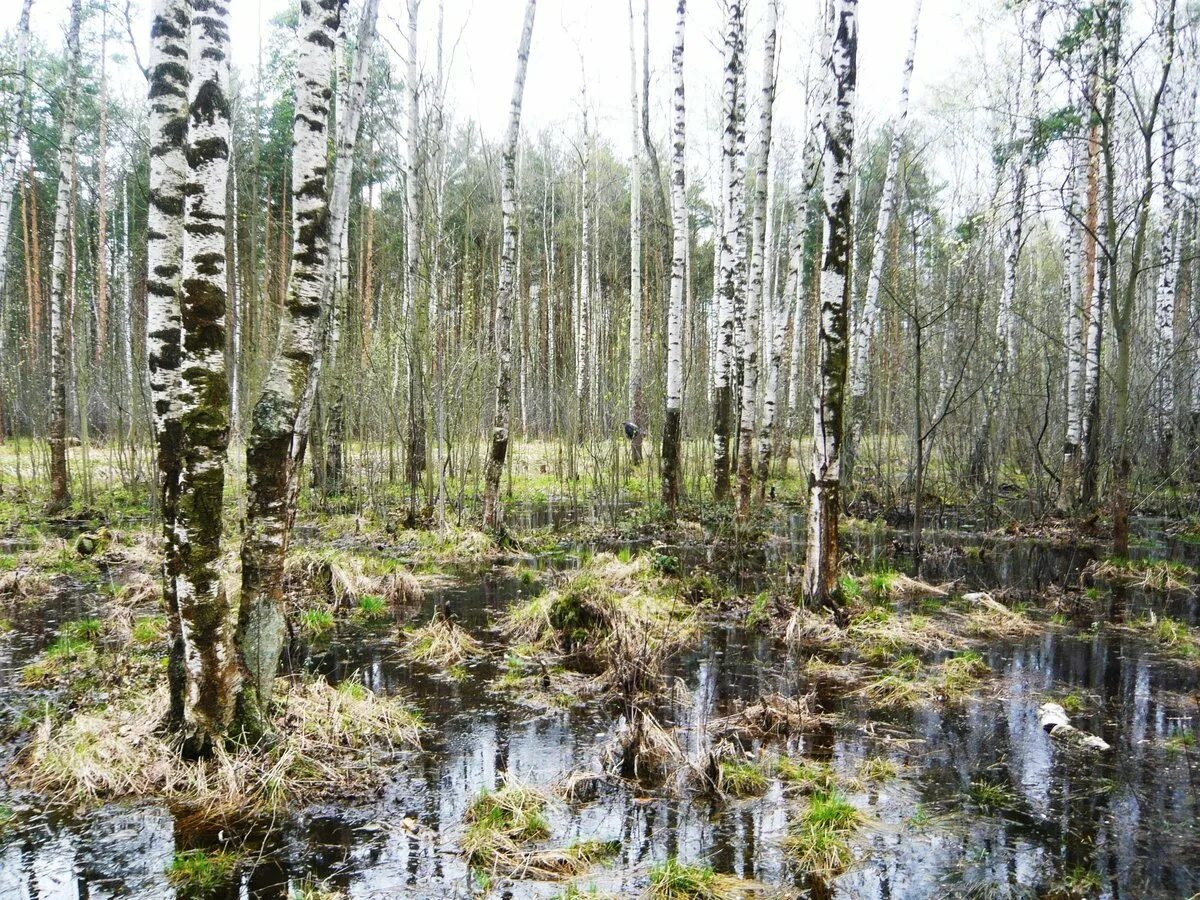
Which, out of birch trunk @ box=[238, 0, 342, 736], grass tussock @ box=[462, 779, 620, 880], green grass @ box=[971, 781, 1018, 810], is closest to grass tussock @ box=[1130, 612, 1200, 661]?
green grass @ box=[971, 781, 1018, 810]

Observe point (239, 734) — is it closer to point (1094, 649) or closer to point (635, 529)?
point (1094, 649)

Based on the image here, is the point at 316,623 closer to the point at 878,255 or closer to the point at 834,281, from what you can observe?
the point at 834,281

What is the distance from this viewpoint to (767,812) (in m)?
4.40

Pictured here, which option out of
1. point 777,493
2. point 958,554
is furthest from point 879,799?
point 777,493

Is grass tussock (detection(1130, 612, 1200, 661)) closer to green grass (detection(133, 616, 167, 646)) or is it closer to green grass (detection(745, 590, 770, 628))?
green grass (detection(745, 590, 770, 628))

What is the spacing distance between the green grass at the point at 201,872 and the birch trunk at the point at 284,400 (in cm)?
86

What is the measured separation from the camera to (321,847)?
402 centimetres

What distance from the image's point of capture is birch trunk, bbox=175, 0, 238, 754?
435cm

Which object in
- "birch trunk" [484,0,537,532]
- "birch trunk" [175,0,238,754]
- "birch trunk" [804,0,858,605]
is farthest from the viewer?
"birch trunk" [484,0,537,532]

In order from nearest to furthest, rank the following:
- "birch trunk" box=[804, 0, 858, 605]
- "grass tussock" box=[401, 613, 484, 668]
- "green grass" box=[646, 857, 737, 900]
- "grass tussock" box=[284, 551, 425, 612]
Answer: "green grass" box=[646, 857, 737, 900] < "grass tussock" box=[401, 613, 484, 668] < "birch trunk" box=[804, 0, 858, 605] < "grass tussock" box=[284, 551, 425, 612]

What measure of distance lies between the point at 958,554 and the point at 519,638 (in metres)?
7.98

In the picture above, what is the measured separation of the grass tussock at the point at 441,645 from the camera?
A: 24.0 feet

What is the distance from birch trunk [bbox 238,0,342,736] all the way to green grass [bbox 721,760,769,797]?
2.89m

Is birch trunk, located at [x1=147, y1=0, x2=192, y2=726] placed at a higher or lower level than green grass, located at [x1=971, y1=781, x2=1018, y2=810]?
higher
